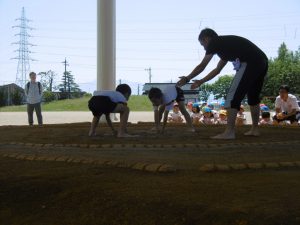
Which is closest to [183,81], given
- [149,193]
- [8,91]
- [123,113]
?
[123,113]

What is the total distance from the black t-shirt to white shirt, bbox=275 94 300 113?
2834 millimetres

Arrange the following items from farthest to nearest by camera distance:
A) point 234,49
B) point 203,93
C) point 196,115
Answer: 1. point 203,93
2. point 196,115
3. point 234,49

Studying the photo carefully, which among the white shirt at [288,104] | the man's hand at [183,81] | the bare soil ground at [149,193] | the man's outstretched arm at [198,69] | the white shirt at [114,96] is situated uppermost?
the man's outstretched arm at [198,69]

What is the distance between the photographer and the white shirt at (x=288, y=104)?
7.48 m

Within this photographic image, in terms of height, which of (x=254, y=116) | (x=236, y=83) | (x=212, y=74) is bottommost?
(x=254, y=116)

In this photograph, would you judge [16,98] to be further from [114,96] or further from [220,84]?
[114,96]

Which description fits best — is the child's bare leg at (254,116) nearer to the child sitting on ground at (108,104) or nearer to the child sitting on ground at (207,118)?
the child sitting on ground at (108,104)

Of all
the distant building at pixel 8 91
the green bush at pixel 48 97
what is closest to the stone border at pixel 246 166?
the distant building at pixel 8 91

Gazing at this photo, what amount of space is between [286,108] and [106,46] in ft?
18.2

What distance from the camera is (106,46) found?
11438mm

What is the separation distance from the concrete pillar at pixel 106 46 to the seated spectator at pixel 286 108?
16.9 feet

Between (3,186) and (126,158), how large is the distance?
3.58ft

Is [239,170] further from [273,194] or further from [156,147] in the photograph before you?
[156,147]

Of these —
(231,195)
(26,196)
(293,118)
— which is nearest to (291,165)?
(231,195)
